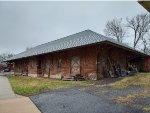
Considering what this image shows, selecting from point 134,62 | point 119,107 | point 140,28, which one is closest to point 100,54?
point 119,107

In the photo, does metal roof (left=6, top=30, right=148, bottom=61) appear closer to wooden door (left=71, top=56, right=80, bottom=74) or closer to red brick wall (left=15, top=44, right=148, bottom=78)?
red brick wall (left=15, top=44, right=148, bottom=78)

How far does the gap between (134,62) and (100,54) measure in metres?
16.9

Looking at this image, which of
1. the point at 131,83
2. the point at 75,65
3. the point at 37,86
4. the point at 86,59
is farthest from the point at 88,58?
the point at 37,86

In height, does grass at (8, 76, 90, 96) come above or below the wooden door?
below

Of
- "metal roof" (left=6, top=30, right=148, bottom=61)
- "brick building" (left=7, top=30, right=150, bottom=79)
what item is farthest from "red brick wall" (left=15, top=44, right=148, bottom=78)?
"metal roof" (left=6, top=30, right=148, bottom=61)

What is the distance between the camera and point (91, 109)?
304 inches

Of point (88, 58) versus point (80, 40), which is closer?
point (88, 58)

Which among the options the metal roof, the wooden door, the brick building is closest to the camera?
the metal roof

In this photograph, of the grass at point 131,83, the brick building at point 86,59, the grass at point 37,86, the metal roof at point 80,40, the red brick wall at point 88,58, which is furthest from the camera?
the red brick wall at point 88,58

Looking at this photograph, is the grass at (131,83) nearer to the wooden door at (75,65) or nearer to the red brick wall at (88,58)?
the red brick wall at (88,58)

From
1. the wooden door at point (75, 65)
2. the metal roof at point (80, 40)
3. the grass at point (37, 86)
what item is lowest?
the grass at point (37, 86)

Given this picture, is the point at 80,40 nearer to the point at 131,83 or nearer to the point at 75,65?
the point at 75,65

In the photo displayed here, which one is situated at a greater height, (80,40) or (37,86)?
(80,40)

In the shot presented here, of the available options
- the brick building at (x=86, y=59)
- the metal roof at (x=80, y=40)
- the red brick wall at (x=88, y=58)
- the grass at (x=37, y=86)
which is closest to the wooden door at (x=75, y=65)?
the brick building at (x=86, y=59)
